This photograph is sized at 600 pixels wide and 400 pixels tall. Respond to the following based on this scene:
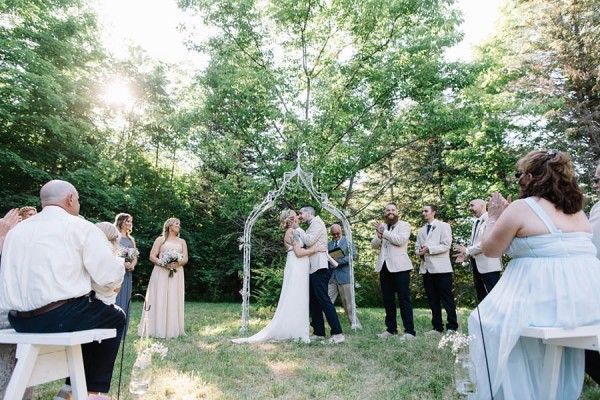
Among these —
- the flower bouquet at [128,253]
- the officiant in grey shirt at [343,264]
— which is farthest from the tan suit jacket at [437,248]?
the flower bouquet at [128,253]

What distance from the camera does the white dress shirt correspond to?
2969 millimetres

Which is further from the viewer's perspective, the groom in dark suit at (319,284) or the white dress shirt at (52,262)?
the groom in dark suit at (319,284)

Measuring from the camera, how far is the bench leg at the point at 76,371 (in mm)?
3006

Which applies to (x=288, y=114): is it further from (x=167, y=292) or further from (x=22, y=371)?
(x=22, y=371)

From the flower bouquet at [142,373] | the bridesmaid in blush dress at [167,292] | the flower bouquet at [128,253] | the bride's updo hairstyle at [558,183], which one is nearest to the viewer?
the bride's updo hairstyle at [558,183]

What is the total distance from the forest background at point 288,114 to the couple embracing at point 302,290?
10.2 feet

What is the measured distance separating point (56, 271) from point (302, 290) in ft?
14.9

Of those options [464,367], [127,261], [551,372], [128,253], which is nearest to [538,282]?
[551,372]

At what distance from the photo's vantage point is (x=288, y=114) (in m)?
10.6

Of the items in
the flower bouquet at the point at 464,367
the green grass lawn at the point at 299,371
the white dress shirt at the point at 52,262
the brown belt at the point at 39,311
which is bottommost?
the green grass lawn at the point at 299,371

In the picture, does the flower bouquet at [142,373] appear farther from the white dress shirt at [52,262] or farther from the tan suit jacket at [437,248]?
the tan suit jacket at [437,248]

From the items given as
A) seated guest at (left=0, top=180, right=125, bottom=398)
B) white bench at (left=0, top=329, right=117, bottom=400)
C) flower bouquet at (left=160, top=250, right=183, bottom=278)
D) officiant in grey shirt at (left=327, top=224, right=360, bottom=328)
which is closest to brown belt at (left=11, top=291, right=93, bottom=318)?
seated guest at (left=0, top=180, right=125, bottom=398)

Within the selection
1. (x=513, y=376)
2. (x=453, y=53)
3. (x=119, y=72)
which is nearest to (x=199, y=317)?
(x=513, y=376)

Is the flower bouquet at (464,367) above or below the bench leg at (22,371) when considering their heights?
below
